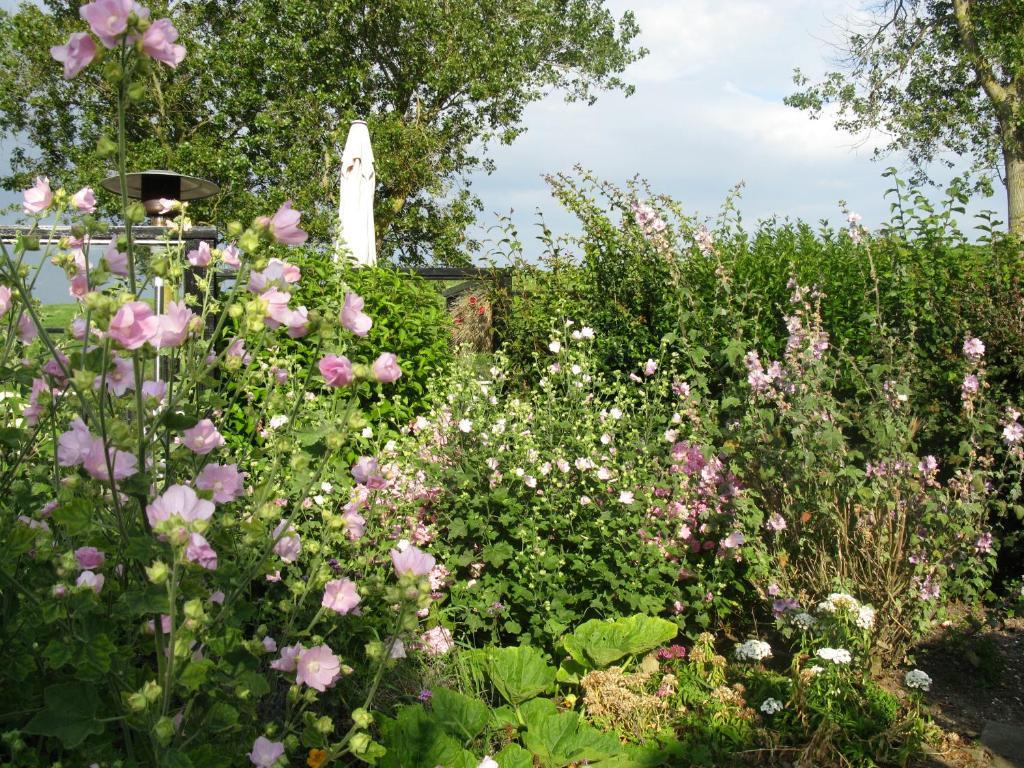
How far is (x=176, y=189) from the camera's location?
6539 millimetres

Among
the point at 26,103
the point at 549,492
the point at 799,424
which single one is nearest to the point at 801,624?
the point at 799,424

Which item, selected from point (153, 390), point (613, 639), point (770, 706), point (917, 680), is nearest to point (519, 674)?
point (613, 639)

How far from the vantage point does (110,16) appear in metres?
1.19

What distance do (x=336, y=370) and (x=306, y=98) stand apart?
16.7 metres

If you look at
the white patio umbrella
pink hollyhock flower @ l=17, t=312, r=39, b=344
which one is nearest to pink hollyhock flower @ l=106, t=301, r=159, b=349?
pink hollyhock flower @ l=17, t=312, r=39, b=344

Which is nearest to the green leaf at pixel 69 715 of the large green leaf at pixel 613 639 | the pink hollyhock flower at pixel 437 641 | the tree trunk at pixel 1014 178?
the pink hollyhock flower at pixel 437 641

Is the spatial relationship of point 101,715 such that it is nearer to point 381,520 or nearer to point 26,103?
point 381,520

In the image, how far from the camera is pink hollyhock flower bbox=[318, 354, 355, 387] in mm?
1338

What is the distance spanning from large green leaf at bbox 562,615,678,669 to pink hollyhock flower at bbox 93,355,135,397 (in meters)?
2.13

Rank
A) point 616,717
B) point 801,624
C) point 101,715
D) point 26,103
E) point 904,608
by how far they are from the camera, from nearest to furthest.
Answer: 1. point 101,715
2. point 616,717
3. point 801,624
4. point 904,608
5. point 26,103

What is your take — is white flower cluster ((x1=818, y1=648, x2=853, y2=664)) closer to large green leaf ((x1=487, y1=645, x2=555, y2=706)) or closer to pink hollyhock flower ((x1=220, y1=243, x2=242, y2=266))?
large green leaf ((x1=487, y1=645, x2=555, y2=706))

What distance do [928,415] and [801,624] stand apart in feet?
6.45

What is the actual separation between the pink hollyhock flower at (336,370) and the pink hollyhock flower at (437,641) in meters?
2.05

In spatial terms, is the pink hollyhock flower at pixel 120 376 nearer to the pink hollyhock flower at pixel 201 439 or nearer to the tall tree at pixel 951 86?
the pink hollyhock flower at pixel 201 439
